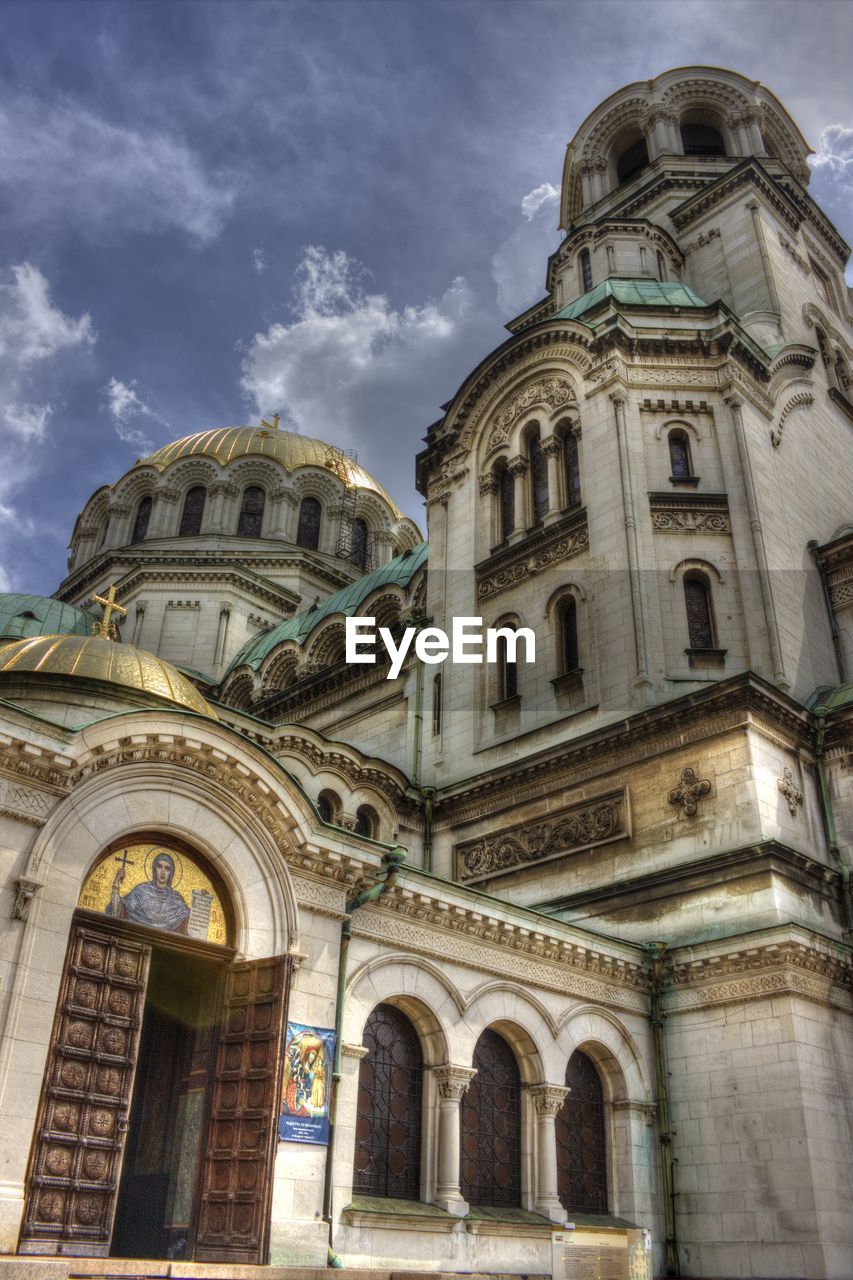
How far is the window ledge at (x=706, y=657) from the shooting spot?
22.7 m

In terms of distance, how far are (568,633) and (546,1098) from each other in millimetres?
11094

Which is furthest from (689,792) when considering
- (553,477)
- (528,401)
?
(528,401)

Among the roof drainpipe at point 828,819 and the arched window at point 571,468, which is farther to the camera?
the arched window at point 571,468

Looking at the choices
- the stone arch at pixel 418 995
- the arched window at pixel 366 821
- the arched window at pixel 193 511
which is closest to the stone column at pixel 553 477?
the arched window at pixel 366 821

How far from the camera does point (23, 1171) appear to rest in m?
11.3

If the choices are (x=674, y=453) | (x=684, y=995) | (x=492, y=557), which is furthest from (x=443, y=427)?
(x=684, y=995)

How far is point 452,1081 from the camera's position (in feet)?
52.3

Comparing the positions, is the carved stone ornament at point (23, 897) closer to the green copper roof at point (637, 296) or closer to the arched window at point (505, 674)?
the arched window at point (505, 674)

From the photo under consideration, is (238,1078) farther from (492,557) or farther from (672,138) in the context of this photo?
(672,138)

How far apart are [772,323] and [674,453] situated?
6.98m

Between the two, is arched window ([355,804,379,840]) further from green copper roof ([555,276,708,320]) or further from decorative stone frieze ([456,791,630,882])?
green copper roof ([555,276,708,320])

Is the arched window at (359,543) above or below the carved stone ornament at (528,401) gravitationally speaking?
above

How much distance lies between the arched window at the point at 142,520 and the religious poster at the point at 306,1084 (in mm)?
34903

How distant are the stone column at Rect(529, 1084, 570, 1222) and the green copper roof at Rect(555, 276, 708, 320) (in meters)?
19.1
